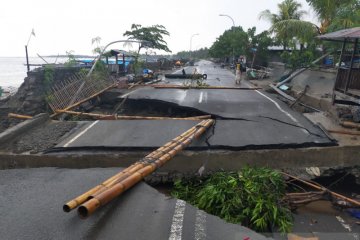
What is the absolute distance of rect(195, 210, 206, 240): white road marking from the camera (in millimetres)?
3496

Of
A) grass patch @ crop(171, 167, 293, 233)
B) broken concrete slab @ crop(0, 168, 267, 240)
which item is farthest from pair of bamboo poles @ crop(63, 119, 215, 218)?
grass patch @ crop(171, 167, 293, 233)

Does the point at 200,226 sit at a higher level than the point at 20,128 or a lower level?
higher

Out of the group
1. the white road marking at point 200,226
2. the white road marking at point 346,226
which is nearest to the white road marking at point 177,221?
the white road marking at point 200,226

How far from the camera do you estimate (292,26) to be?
20.8 metres

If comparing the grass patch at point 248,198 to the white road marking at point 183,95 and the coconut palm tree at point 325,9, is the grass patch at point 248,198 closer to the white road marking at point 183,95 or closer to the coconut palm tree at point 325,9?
the white road marking at point 183,95

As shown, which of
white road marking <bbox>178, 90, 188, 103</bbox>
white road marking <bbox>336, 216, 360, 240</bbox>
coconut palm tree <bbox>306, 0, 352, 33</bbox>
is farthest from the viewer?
coconut palm tree <bbox>306, 0, 352, 33</bbox>

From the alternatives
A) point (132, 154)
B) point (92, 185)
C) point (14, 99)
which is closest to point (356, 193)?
point (132, 154)

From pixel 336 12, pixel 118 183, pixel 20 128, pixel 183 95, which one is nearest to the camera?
pixel 118 183

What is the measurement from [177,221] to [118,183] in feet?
3.43

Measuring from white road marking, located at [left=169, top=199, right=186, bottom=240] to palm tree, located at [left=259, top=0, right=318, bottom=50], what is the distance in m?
19.7

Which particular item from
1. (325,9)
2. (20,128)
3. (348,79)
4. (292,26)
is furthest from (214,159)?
(325,9)

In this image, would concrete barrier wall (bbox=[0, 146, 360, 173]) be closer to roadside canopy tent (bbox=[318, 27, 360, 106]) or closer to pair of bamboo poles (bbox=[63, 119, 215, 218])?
pair of bamboo poles (bbox=[63, 119, 215, 218])

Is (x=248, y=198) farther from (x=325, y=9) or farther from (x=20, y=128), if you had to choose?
(x=325, y=9)

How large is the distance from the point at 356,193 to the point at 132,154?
5.25 m
